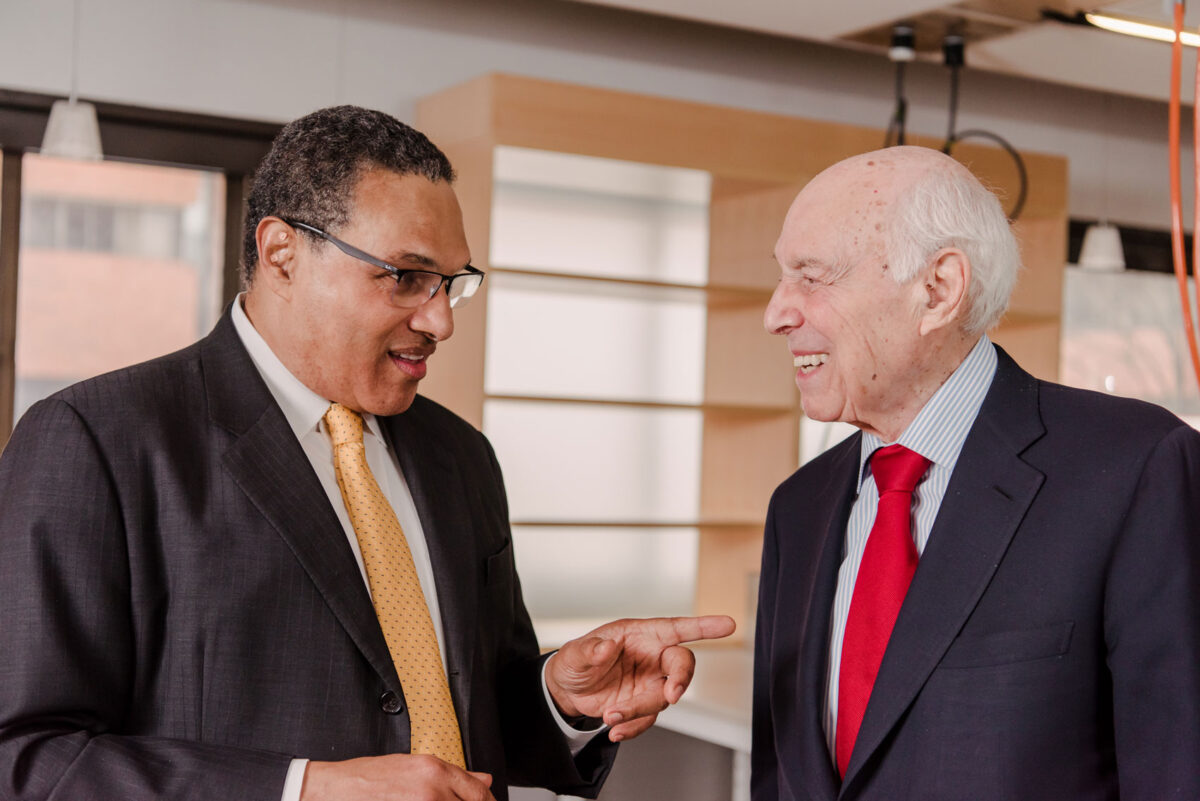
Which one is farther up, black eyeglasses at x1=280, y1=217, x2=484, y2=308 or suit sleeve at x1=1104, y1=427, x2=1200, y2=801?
black eyeglasses at x1=280, y1=217, x2=484, y2=308

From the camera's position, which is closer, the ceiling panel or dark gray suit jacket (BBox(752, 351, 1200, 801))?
dark gray suit jacket (BBox(752, 351, 1200, 801))

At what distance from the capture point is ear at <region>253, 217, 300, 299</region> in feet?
4.86

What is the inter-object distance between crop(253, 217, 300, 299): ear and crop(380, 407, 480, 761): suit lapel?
22 cm

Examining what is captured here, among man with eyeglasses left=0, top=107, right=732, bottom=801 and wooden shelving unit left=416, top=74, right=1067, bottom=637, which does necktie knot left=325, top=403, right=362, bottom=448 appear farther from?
wooden shelving unit left=416, top=74, right=1067, bottom=637

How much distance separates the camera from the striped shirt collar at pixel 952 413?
4.62 ft

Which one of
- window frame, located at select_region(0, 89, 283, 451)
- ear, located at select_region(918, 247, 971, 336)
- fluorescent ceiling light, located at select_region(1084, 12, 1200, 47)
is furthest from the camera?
window frame, located at select_region(0, 89, 283, 451)

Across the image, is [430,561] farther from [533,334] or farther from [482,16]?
[482,16]

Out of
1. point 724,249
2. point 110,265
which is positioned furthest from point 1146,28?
point 110,265

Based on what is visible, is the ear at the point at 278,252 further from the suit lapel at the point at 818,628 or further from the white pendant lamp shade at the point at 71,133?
the white pendant lamp shade at the point at 71,133

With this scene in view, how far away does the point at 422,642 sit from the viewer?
1.43 metres

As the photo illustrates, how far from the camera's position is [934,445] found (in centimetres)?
141

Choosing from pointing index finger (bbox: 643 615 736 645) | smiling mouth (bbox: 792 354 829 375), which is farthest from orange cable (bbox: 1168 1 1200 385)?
pointing index finger (bbox: 643 615 736 645)

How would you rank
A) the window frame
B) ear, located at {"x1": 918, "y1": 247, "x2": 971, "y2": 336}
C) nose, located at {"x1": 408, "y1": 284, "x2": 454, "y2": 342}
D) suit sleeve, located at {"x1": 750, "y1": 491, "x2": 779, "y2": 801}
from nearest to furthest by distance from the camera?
ear, located at {"x1": 918, "y1": 247, "x2": 971, "y2": 336}
nose, located at {"x1": 408, "y1": 284, "x2": 454, "y2": 342}
suit sleeve, located at {"x1": 750, "y1": 491, "x2": 779, "y2": 801}
the window frame

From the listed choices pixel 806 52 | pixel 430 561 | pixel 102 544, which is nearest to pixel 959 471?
pixel 430 561
